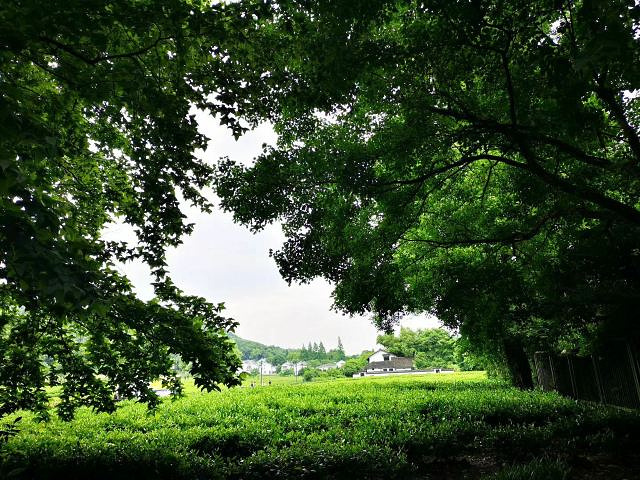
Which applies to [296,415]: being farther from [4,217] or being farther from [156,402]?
[4,217]

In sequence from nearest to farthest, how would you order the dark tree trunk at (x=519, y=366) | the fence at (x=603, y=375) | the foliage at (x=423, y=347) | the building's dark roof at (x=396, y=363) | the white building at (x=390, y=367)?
the fence at (x=603, y=375), the dark tree trunk at (x=519, y=366), the foliage at (x=423, y=347), the white building at (x=390, y=367), the building's dark roof at (x=396, y=363)

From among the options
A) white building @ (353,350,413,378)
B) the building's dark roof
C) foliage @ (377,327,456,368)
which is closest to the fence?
foliage @ (377,327,456,368)

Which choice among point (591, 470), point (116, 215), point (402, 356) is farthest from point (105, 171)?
point (402, 356)

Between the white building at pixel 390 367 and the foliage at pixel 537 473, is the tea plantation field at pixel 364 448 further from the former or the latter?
the white building at pixel 390 367

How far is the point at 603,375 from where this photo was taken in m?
11.3

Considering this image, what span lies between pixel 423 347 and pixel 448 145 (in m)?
85.6

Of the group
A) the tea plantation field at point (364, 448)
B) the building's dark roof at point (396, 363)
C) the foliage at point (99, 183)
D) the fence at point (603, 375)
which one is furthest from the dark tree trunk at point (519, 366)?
the building's dark roof at point (396, 363)

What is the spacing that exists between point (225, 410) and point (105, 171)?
9981 millimetres

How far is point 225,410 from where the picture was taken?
45.6 ft

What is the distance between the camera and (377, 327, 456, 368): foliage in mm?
79250

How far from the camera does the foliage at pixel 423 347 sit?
260ft

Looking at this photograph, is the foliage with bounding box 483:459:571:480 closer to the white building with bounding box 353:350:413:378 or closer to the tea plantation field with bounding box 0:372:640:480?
the tea plantation field with bounding box 0:372:640:480

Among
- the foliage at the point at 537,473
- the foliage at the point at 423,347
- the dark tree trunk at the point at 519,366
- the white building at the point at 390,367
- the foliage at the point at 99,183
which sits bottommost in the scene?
the white building at the point at 390,367

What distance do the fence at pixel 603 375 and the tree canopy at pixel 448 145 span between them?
93cm
